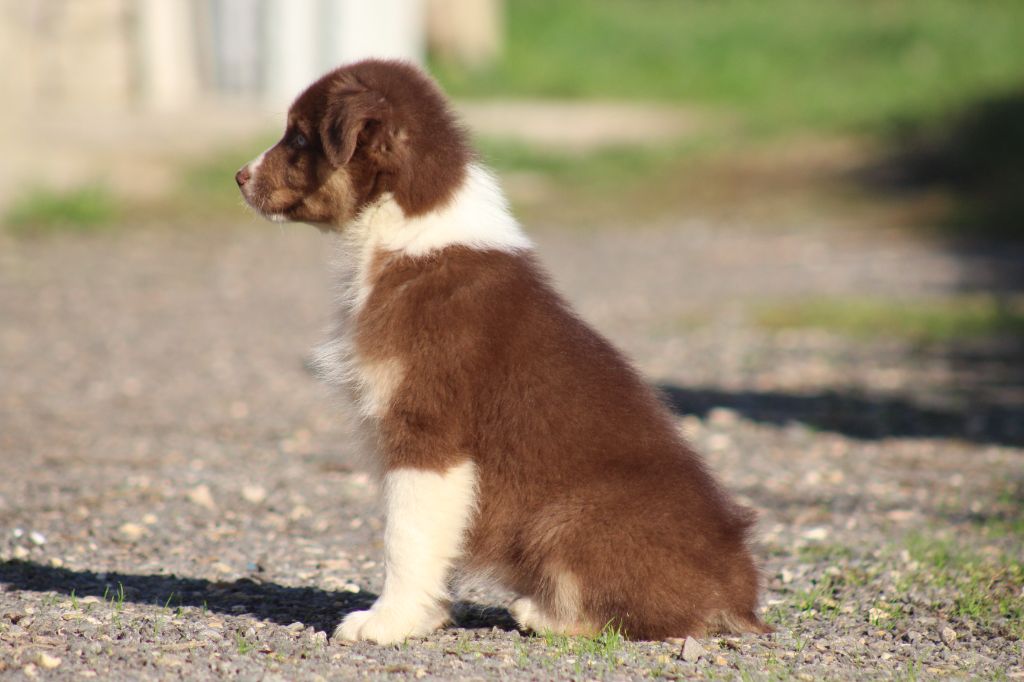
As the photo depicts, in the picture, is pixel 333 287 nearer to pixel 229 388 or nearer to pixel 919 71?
pixel 229 388

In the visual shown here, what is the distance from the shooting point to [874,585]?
566cm

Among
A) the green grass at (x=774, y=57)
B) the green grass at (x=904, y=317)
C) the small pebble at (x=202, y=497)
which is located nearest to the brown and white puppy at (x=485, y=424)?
the small pebble at (x=202, y=497)

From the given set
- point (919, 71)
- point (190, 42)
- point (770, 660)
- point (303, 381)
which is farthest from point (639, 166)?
point (770, 660)

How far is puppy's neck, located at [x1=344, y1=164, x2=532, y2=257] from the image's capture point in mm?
4730

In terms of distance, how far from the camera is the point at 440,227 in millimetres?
4746

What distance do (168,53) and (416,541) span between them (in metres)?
16.7

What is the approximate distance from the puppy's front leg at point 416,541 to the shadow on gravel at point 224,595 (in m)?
0.43

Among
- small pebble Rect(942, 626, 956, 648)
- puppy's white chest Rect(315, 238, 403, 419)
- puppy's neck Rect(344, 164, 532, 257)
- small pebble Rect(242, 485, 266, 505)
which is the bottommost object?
small pebble Rect(242, 485, 266, 505)

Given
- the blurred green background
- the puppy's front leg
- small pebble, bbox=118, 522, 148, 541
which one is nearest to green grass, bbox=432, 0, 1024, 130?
the blurred green background

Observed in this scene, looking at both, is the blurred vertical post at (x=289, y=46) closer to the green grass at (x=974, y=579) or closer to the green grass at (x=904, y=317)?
the green grass at (x=904, y=317)

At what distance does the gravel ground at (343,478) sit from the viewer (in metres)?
4.66

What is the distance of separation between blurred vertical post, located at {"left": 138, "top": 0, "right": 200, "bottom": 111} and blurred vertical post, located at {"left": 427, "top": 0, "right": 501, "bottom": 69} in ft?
27.7

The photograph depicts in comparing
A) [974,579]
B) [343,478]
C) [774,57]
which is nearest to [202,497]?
[343,478]

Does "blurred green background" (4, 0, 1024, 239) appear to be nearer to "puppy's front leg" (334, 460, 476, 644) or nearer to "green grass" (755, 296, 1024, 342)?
"green grass" (755, 296, 1024, 342)
